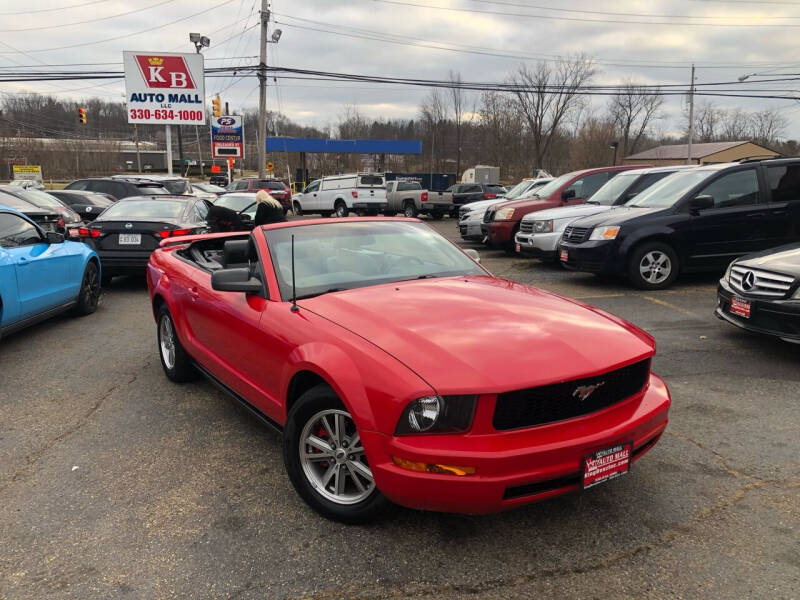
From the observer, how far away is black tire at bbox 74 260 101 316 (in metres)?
7.75

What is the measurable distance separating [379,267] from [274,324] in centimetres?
87

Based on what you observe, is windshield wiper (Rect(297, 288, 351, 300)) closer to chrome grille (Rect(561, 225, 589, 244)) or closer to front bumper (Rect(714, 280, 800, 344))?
front bumper (Rect(714, 280, 800, 344))

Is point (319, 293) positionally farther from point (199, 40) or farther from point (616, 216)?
point (199, 40)

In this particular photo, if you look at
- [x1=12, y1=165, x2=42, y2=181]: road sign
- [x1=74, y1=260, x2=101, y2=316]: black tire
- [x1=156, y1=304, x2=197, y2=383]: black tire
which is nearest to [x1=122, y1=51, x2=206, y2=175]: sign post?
[x1=12, y1=165, x2=42, y2=181]: road sign

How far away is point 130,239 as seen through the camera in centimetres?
935

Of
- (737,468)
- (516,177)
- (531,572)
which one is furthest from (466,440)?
(516,177)

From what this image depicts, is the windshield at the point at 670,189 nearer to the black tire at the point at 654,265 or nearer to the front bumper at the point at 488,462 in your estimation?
the black tire at the point at 654,265

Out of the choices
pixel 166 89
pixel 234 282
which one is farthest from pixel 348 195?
pixel 234 282

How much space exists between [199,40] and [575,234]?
105 feet

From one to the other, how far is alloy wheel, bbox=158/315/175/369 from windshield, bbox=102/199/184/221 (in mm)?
4951

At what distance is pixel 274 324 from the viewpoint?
130 inches

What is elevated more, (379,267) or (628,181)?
(628,181)

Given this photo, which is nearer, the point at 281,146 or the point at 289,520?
the point at 289,520

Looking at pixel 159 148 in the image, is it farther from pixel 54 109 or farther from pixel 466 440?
pixel 466 440
